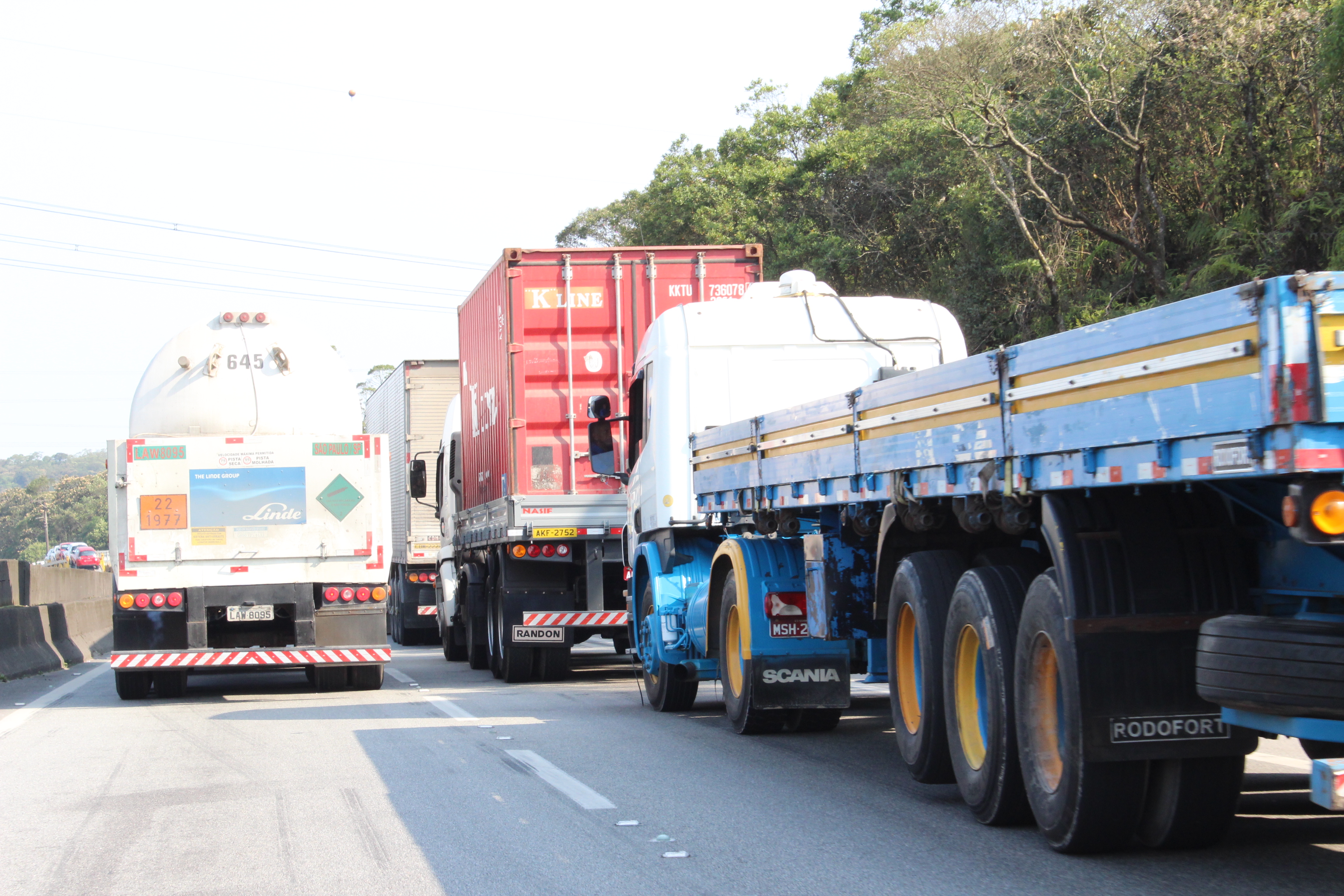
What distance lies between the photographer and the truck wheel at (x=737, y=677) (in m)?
9.74

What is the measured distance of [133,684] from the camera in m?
14.5

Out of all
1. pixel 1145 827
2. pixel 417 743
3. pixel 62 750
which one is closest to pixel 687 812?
pixel 1145 827

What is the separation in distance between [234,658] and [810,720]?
651 centimetres

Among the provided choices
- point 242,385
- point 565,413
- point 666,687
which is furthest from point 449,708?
point 242,385

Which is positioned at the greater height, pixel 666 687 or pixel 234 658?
pixel 234 658

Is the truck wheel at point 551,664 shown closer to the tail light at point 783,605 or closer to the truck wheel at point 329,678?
the truck wheel at point 329,678

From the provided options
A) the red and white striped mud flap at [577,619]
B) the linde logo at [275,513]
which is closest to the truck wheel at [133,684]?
the linde logo at [275,513]

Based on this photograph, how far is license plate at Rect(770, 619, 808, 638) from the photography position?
9.59 metres

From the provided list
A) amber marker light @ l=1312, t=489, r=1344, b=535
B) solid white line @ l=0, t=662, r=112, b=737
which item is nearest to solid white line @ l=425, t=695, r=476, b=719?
solid white line @ l=0, t=662, r=112, b=737

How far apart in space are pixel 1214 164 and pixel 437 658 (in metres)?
15.3

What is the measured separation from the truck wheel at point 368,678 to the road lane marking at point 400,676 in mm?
840

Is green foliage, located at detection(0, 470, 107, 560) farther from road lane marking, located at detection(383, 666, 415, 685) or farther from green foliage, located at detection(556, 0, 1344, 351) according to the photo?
road lane marking, located at detection(383, 666, 415, 685)

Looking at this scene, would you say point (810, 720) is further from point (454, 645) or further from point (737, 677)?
point (454, 645)

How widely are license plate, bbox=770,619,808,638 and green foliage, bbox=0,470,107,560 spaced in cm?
11832
